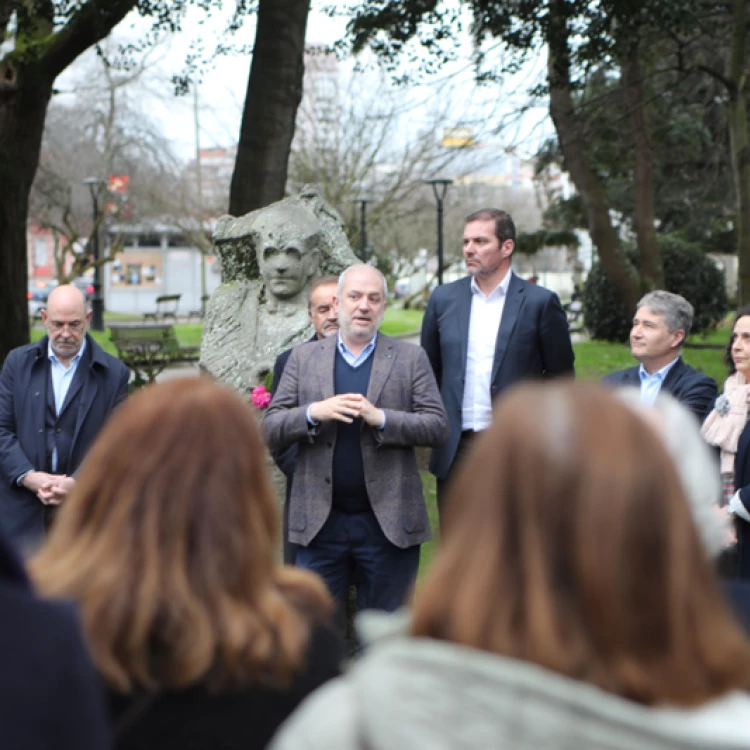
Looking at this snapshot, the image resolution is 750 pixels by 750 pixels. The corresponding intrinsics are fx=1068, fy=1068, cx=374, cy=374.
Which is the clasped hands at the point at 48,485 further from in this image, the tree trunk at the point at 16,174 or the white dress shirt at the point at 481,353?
the tree trunk at the point at 16,174

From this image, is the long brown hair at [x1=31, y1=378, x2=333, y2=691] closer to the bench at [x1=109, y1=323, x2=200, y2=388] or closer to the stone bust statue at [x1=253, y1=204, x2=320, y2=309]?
the stone bust statue at [x1=253, y1=204, x2=320, y2=309]

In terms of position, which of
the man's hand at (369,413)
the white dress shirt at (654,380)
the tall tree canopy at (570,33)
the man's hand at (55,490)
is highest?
the tall tree canopy at (570,33)

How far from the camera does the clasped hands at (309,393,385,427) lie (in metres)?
4.50

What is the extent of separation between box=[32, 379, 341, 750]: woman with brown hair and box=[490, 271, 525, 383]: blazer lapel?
3775mm

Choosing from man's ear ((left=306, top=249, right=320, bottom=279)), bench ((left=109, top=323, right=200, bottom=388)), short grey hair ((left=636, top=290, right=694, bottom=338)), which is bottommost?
bench ((left=109, top=323, right=200, bottom=388))

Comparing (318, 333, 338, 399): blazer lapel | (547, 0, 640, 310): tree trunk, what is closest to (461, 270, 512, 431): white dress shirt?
(318, 333, 338, 399): blazer lapel

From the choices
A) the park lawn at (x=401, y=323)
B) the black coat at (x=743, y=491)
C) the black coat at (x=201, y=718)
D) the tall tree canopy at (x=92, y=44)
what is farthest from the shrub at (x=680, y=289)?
the black coat at (x=201, y=718)

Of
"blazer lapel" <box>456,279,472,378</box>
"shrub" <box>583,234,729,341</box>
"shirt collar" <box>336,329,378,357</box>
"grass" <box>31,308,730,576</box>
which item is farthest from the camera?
"shrub" <box>583,234,729,341</box>

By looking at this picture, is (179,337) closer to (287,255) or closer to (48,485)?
(287,255)

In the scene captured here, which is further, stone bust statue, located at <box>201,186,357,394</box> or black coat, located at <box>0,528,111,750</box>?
stone bust statue, located at <box>201,186,357,394</box>

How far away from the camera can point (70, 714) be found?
157 centimetres

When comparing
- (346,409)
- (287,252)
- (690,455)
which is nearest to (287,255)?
(287,252)

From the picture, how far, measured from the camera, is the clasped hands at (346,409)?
4.50 metres

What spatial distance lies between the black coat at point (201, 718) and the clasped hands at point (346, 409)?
2.52 m
